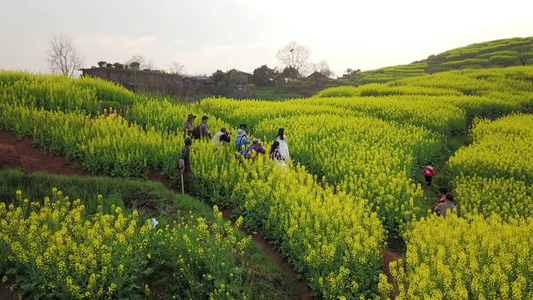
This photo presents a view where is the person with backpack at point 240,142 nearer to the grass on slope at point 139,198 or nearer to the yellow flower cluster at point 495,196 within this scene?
the grass on slope at point 139,198

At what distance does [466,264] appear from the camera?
6.37m

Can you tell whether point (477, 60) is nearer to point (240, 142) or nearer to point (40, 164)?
point (240, 142)

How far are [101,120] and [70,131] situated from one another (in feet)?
5.04

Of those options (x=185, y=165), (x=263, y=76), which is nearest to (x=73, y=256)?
(x=185, y=165)

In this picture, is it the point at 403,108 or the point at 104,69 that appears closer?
the point at 403,108

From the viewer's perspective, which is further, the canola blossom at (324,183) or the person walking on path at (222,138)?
the person walking on path at (222,138)

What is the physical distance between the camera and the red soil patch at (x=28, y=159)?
10328mm

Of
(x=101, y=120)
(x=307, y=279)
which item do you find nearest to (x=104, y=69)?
(x=101, y=120)

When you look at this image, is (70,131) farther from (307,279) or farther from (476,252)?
(476,252)

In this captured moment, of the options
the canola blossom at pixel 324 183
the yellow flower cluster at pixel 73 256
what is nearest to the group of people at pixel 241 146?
the canola blossom at pixel 324 183

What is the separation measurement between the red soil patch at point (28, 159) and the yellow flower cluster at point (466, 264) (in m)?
9.64

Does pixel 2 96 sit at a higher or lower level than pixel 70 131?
higher

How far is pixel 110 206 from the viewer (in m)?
7.80

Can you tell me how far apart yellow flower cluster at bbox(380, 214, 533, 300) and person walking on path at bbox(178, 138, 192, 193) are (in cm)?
610
